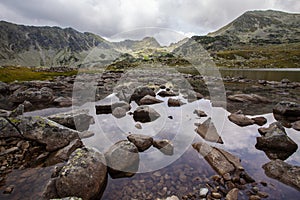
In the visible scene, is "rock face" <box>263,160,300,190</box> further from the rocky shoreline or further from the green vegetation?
the green vegetation

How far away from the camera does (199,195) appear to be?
14.8 feet

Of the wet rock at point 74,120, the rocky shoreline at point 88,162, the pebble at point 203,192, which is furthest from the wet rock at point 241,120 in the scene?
the wet rock at point 74,120

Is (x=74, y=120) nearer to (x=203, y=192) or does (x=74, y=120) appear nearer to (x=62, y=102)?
(x=62, y=102)

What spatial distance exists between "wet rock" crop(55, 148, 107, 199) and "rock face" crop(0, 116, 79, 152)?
2.38 m

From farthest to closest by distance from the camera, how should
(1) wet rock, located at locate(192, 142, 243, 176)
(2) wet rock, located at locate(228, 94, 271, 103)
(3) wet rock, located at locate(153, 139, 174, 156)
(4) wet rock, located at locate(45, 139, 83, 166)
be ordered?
1. (2) wet rock, located at locate(228, 94, 271, 103)
2. (3) wet rock, located at locate(153, 139, 174, 156)
3. (4) wet rock, located at locate(45, 139, 83, 166)
4. (1) wet rock, located at locate(192, 142, 243, 176)

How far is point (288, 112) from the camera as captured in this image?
11.0m

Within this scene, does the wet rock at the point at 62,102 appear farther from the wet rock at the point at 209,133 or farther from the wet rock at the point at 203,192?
the wet rock at the point at 203,192

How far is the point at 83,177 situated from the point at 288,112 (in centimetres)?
1191

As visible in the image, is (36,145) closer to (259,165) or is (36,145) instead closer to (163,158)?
(163,158)

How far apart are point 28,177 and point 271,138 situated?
8.28 metres

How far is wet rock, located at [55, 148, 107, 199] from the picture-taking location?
4.26 m

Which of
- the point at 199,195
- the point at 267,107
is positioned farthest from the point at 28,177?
the point at 267,107

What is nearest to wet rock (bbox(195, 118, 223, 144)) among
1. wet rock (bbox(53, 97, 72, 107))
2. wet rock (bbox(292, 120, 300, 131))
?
wet rock (bbox(292, 120, 300, 131))

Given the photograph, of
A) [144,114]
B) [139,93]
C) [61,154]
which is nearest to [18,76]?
[139,93]
